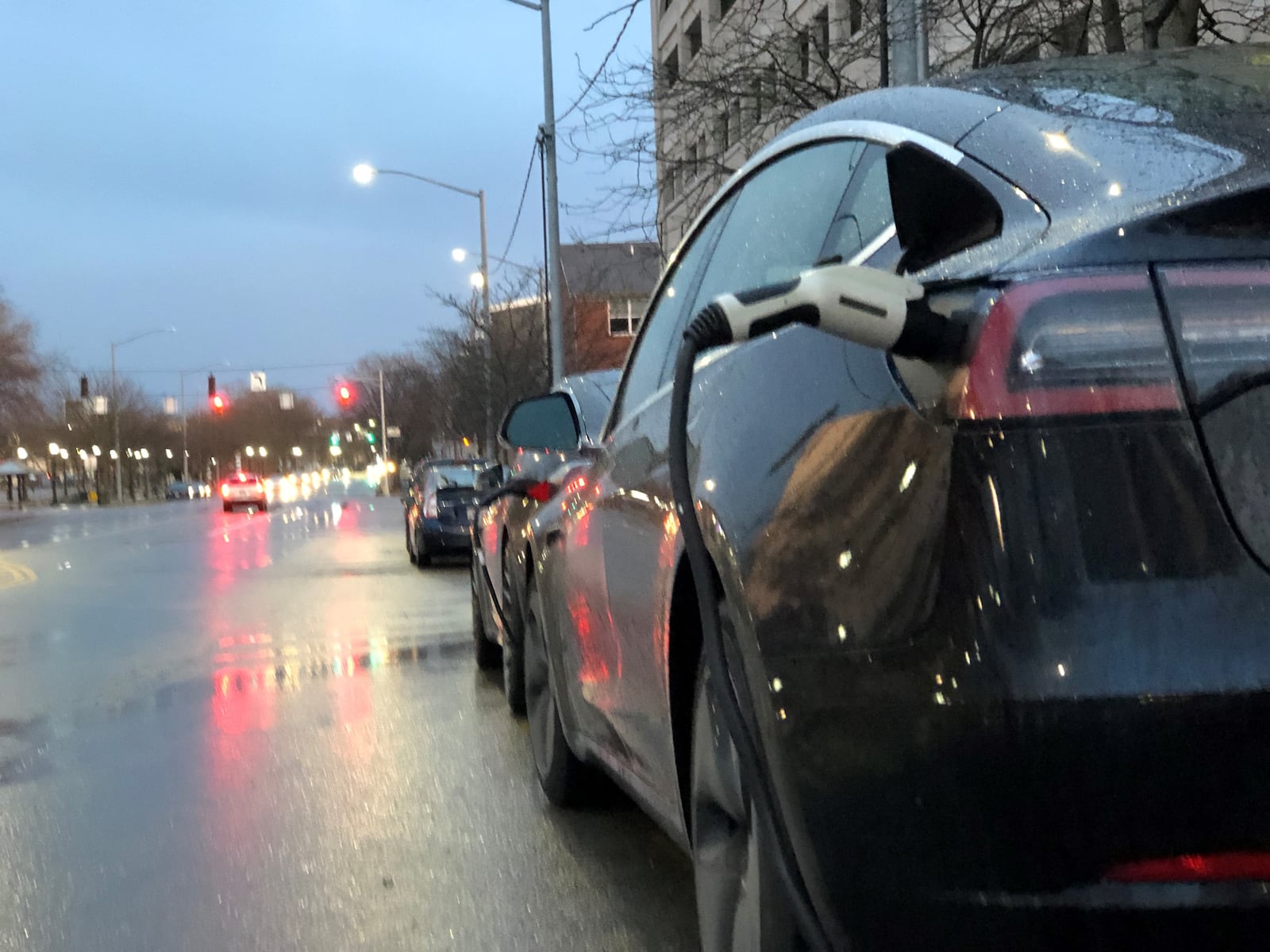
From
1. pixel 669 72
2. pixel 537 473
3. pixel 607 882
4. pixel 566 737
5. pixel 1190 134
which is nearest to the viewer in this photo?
pixel 1190 134

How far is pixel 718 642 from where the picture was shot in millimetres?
2396

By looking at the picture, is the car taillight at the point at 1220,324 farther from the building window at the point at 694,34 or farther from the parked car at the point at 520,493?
the building window at the point at 694,34

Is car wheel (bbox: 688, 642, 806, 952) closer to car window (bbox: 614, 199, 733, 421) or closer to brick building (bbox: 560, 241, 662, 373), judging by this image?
car window (bbox: 614, 199, 733, 421)

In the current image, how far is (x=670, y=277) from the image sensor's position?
4.29 m

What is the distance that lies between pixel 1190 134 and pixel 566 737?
306 cm

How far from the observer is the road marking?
1669cm

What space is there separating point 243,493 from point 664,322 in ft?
162

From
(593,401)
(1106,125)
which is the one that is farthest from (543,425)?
(1106,125)

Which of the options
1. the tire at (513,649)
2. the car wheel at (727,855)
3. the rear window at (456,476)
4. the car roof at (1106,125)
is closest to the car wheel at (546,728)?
the tire at (513,649)

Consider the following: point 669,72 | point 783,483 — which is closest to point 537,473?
point 783,483

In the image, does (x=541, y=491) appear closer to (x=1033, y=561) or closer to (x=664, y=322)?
(x=664, y=322)

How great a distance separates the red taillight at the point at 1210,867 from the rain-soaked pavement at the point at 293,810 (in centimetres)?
215

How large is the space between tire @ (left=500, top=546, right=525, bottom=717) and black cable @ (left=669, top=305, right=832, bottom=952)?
3585mm

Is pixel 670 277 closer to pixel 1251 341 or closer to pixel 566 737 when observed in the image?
pixel 566 737
